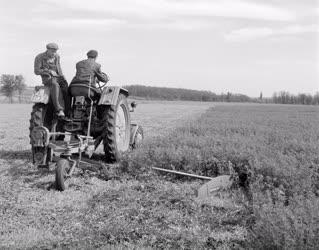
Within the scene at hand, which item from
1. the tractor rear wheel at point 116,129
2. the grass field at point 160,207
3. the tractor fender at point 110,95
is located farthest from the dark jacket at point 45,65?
the grass field at point 160,207

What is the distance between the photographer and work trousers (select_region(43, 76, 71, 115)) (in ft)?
23.7

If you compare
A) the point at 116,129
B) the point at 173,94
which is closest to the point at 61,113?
the point at 116,129

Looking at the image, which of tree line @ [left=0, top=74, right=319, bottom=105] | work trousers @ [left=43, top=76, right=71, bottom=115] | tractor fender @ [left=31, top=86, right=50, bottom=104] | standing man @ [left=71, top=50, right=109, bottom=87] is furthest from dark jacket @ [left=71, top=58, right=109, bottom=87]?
tree line @ [left=0, top=74, right=319, bottom=105]

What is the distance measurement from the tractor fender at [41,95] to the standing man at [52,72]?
0.26ft

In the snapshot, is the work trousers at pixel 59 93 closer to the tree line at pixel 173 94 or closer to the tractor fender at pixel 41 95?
the tractor fender at pixel 41 95

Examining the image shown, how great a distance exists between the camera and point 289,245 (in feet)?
10.5

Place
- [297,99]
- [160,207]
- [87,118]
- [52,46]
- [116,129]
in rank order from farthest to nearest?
[297,99] < [116,129] < [87,118] < [52,46] < [160,207]

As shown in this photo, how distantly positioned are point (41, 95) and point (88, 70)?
3.06 ft

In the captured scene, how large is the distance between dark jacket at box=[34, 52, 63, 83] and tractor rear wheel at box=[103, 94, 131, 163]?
1.17 m

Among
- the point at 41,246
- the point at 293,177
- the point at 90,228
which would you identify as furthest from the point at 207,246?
the point at 293,177

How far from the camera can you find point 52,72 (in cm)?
725

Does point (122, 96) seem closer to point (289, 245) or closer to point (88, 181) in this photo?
point (88, 181)

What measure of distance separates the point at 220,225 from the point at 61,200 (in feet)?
6.80

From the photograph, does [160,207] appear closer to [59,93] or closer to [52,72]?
[59,93]
